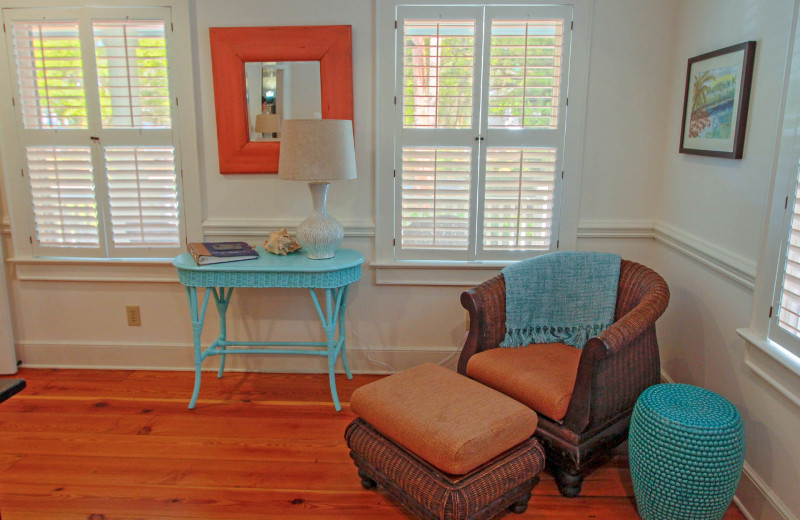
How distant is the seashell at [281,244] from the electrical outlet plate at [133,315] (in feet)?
3.05

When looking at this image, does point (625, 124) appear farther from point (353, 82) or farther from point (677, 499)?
point (677, 499)

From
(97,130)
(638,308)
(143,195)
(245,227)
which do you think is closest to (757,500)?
(638,308)

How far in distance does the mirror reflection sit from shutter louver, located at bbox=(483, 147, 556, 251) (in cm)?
96

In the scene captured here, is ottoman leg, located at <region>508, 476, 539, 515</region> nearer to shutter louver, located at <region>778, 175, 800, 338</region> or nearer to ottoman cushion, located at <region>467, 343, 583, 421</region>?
ottoman cushion, located at <region>467, 343, 583, 421</region>

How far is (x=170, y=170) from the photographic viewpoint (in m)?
3.09

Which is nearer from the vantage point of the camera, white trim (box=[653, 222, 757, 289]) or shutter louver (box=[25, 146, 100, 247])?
white trim (box=[653, 222, 757, 289])

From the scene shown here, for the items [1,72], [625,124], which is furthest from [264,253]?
[625,124]

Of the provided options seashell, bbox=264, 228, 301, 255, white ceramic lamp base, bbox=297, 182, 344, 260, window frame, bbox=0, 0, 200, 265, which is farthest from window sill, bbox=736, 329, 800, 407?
window frame, bbox=0, 0, 200, 265

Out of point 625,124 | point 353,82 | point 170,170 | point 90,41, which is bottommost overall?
point 170,170

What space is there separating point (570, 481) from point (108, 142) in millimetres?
2753

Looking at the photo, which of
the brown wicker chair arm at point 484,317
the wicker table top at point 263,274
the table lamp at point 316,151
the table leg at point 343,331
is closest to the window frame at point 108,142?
the wicker table top at point 263,274

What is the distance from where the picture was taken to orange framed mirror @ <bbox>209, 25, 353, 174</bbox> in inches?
115

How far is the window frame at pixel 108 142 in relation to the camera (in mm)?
2934

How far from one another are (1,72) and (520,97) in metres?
2.69
